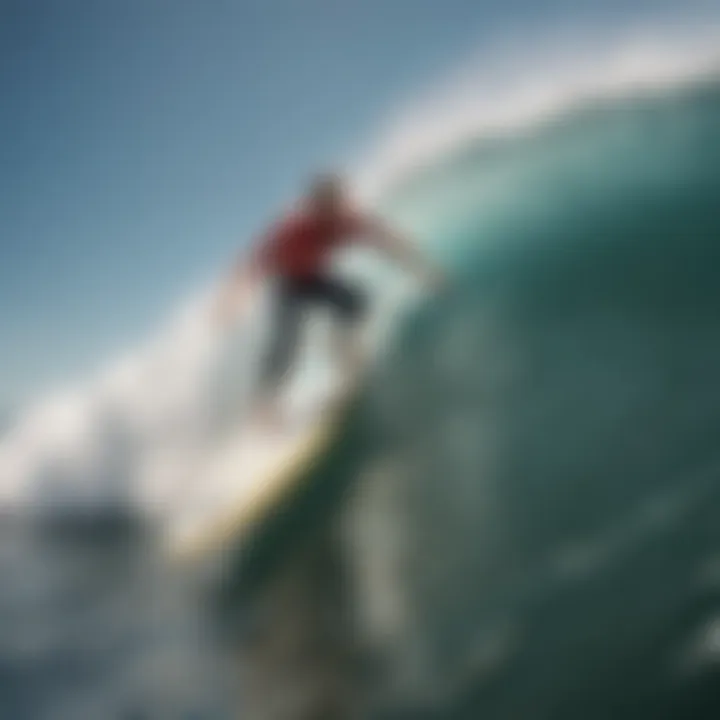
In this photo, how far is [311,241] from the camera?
85.4 inches

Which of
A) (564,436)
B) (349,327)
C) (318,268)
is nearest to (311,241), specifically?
(318,268)

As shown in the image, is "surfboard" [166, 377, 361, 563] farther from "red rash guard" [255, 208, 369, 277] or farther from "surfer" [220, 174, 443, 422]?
"red rash guard" [255, 208, 369, 277]

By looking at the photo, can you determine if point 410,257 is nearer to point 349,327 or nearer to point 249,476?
point 349,327

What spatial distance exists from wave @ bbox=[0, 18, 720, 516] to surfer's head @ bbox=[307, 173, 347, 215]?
0.04 meters

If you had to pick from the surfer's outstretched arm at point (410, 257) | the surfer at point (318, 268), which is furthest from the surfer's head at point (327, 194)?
the surfer's outstretched arm at point (410, 257)

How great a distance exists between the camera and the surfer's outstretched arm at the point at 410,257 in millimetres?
2152

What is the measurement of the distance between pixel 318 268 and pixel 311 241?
54 millimetres

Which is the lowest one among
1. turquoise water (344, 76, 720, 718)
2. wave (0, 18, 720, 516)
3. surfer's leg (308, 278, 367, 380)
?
turquoise water (344, 76, 720, 718)

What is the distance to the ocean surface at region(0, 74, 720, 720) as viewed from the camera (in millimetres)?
1872

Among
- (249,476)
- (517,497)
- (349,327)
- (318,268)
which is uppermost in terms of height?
(318,268)

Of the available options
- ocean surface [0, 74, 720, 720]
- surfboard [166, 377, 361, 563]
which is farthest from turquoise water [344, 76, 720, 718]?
surfboard [166, 377, 361, 563]

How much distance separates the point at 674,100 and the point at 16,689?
5.47ft

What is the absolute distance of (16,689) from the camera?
2066mm

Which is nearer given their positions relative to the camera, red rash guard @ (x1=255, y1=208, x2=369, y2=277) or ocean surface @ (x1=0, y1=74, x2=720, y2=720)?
ocean surface @ (x1=0, y1=74, x2=720, y2=720)
